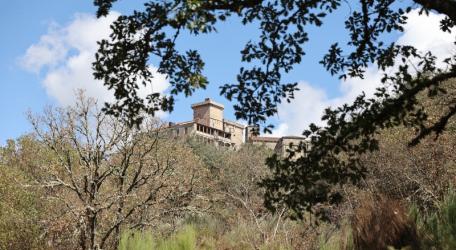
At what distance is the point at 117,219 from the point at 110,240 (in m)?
1.43

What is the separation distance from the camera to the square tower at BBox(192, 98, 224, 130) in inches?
2781

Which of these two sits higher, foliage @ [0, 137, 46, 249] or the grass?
foliage @ [0, 137, 46, 249]

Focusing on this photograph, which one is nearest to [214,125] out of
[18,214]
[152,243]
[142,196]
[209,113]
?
[209,113]

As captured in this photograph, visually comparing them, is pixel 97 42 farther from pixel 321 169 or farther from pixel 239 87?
pixel 321 169

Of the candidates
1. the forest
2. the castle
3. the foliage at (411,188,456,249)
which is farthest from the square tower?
the foliage at (411,188,456,249)

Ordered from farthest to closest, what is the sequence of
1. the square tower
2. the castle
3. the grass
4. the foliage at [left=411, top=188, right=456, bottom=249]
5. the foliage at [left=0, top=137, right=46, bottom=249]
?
the square tower → the castle → the foliage at [left=0, top=137, right=46, bottom=249] → the grass → the foliage at [left=411, top=188, right=456, bottom=249]

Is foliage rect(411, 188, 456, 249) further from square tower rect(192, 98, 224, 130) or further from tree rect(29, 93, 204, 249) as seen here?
square tower rect(192, 98, 224, 130)

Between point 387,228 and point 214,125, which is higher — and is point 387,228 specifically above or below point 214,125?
below

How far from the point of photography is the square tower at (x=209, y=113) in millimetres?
70625

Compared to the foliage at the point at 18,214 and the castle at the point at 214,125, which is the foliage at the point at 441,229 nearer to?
the foliage at the point at 18,214

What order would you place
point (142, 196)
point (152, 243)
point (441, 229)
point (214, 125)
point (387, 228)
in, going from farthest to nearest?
point (214, 125)
point (142, 196)
point (152, 243)
point (441, 229)
point (387, 228)

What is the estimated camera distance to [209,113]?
71438mm

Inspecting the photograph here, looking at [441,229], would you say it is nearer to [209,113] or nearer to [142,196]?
[142,196]

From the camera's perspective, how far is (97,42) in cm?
436
